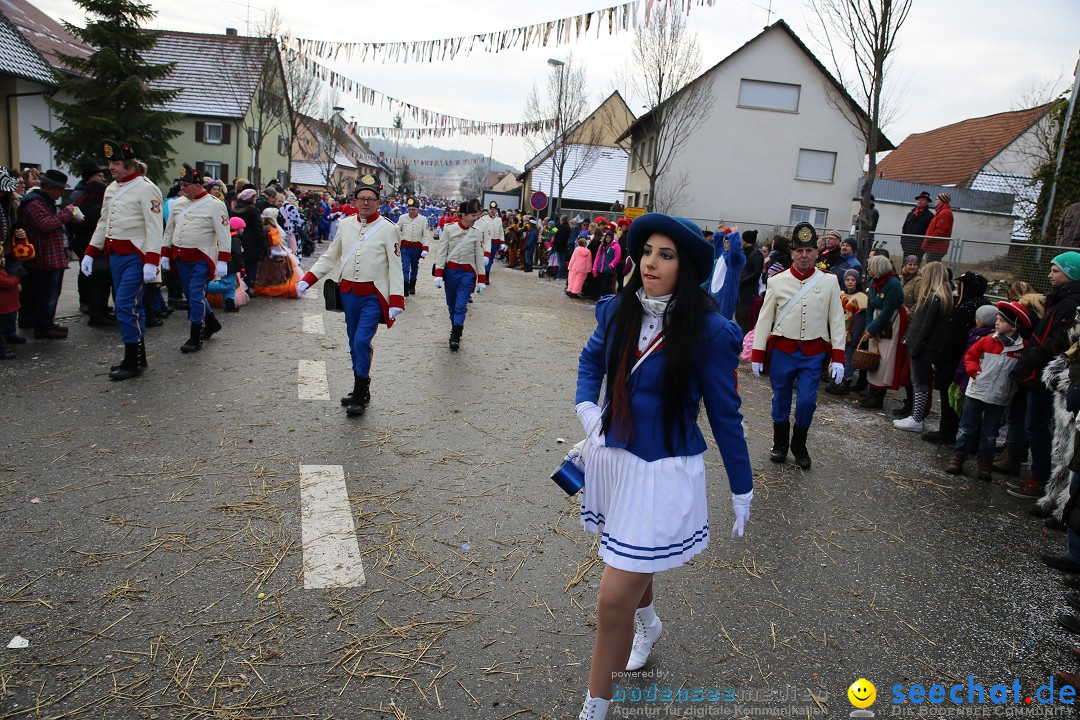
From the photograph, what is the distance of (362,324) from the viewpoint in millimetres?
6828

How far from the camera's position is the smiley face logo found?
3.16 m

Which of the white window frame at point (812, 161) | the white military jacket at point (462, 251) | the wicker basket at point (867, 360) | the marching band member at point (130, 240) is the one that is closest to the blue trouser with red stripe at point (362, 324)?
the marching band member at point (130, 240)

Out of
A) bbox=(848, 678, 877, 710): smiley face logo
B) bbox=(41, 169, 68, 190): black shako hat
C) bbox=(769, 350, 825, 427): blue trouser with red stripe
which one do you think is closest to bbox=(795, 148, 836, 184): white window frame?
bbox=(769, 350, 825, 427): blue trouser with red stripe

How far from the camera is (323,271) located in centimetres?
700

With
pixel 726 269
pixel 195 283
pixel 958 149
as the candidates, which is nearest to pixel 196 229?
pixel 195 283

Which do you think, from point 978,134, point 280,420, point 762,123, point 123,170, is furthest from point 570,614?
point 978,134

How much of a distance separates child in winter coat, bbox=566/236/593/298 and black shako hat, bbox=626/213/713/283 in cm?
1559

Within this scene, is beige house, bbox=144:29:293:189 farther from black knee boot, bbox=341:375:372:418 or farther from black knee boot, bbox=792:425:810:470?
black knee boot, bbox=792:425:810:470

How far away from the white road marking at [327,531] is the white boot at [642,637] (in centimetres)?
149

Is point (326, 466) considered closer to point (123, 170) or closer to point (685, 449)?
point (685, 449)

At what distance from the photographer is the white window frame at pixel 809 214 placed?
102 ft

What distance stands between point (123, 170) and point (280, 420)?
3.38 m

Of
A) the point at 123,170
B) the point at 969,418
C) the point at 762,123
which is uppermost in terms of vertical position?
the point at 762,123

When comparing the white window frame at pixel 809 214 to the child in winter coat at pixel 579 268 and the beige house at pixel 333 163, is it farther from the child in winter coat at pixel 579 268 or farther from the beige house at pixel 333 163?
the beige house at pixel 333 163
